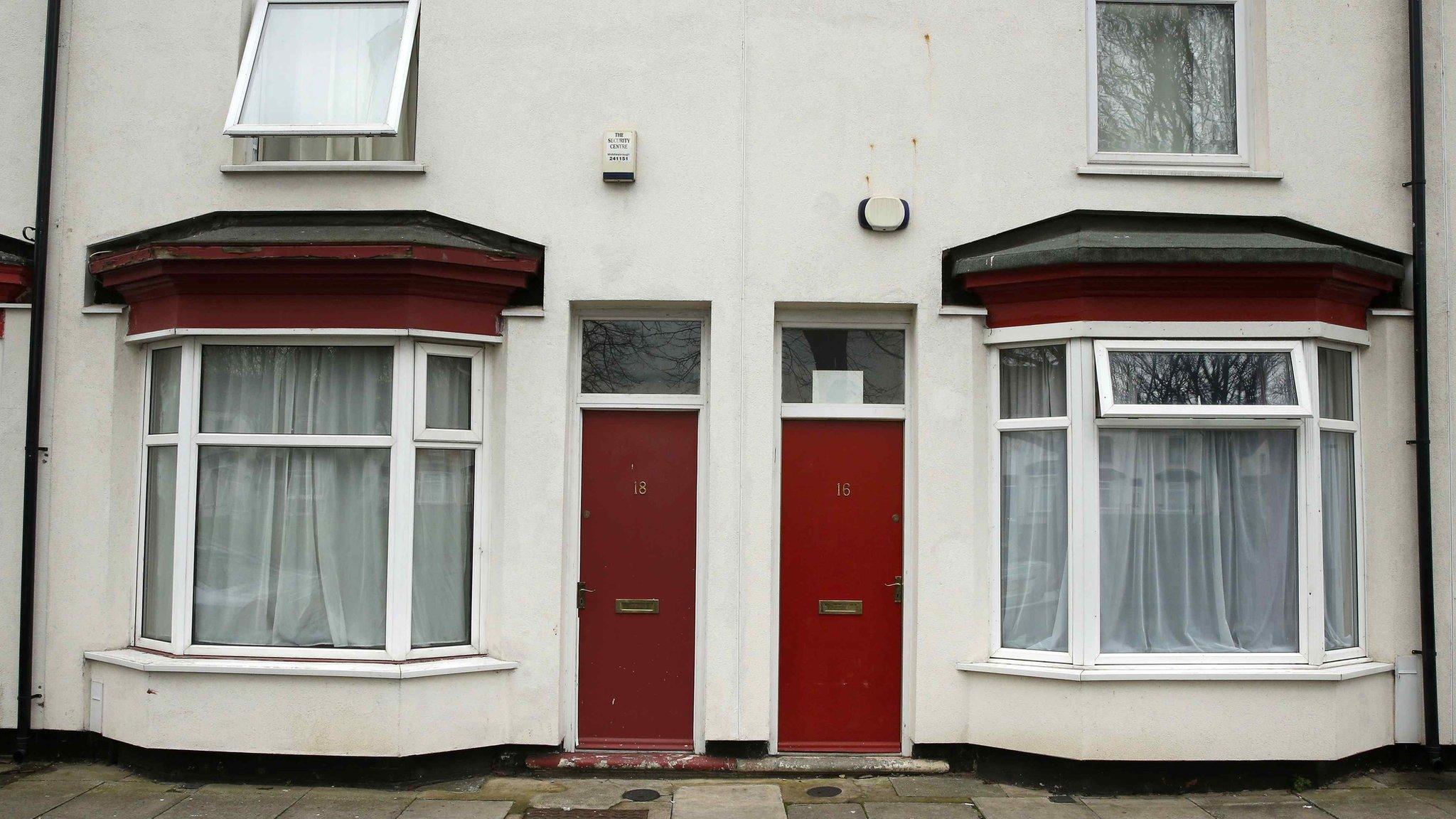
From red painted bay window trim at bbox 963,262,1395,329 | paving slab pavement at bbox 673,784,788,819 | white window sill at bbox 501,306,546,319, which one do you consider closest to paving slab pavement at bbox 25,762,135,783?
paving slab pavement at bbox 673,784,788,819

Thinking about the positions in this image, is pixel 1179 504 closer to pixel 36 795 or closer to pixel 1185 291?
pixel 1185 291

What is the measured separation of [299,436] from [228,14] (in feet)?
8.77

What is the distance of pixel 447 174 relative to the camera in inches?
263

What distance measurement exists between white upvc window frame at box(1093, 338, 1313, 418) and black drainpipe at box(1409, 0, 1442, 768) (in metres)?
0.84

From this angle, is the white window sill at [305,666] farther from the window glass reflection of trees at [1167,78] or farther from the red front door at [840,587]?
the window glass reflection of trees at [1167,78]

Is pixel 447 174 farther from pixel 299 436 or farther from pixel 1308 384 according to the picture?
pixel 1308 384

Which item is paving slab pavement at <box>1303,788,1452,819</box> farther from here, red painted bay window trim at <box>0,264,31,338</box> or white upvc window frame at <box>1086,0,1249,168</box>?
red painted bay window trim at <box>0,264,31,338</box>

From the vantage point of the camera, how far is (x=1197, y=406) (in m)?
6.24

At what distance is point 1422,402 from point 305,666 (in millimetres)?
6655

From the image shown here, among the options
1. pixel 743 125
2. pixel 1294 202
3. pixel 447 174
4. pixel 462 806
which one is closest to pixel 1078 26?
pixel 1294 202

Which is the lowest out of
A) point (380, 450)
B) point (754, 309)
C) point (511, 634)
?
point (511, 634)

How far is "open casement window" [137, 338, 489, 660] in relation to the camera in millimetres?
6457

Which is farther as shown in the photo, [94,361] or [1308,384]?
[94,361]

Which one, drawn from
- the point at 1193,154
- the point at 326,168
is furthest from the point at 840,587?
the point at 326,168
